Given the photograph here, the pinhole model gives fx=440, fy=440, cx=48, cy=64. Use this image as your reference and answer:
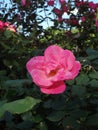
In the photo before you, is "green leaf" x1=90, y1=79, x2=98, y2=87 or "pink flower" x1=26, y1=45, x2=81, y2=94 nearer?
"pink flower" x1=26, y1=45, x2=81, y2=94

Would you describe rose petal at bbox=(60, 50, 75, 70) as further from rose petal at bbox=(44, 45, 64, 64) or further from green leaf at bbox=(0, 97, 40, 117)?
green leaf at bbox=(0, 97, 40, 117)

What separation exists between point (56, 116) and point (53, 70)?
0.22 meters

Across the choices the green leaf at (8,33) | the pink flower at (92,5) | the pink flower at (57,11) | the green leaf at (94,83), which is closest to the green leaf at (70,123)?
the green leaf at (94,83)

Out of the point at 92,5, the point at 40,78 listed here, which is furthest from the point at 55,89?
the point at 92,5

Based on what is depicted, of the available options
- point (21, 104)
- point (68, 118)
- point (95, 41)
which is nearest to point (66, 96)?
point (68, 118)

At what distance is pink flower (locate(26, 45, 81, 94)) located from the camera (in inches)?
55.1

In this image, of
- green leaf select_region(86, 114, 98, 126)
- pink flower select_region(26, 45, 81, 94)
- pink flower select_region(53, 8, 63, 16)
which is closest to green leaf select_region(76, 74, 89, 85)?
green leaf select_region(86, 114, 98, 126)

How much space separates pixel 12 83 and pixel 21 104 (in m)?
0.35

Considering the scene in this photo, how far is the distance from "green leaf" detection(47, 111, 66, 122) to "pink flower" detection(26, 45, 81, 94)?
203 mm

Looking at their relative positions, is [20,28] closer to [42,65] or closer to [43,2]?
[43,2]

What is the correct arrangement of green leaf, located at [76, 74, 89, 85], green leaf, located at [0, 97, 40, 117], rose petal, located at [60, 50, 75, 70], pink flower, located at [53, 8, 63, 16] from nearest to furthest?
1. green leaf, located at [0, 97, 40, 117]
2. rose petal, located at [60, 50, 75, 70]
3. green leaf, located at [76, 74, 89, 85]
4. pink flower, located at [53, 8, 63, 16]

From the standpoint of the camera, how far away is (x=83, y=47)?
201 inches

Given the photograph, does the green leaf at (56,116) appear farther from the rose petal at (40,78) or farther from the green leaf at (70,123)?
the rose petal at (40,78)

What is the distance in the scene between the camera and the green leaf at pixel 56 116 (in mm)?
1573
